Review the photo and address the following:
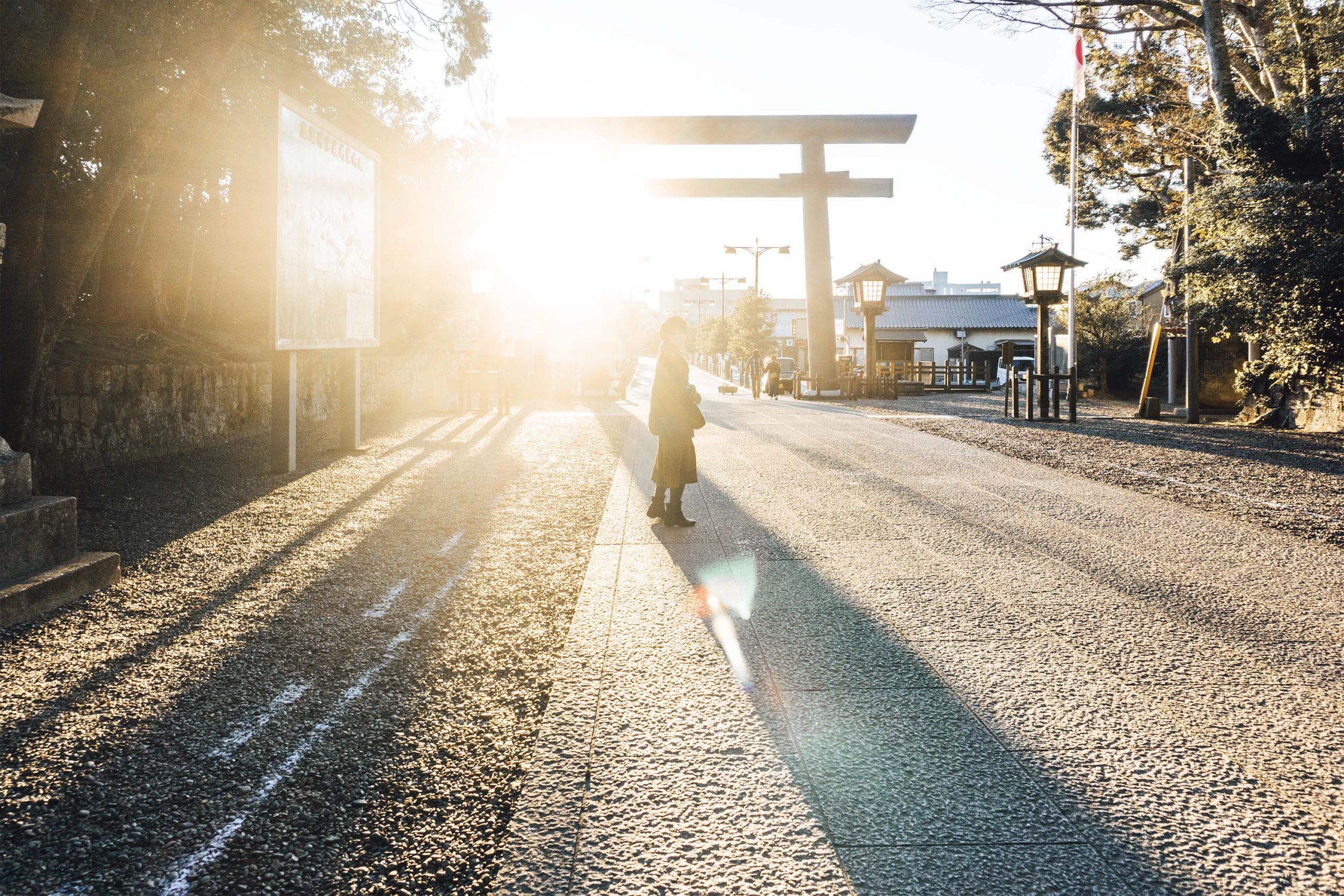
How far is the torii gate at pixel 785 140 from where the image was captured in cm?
2397

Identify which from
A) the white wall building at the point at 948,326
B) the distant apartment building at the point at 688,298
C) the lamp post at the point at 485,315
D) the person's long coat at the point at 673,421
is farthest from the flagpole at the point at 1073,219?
the distant apartment building at the point at 688,298

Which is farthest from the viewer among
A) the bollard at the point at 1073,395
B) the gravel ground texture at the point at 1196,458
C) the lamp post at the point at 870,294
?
the lamp post at the point at 870,294

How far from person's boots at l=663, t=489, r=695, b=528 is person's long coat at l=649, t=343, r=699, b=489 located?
0.10 metres

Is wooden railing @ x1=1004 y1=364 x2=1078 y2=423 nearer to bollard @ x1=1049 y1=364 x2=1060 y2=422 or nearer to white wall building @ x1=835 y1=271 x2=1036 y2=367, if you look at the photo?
bollard @ x1=1049 y1=364 x2=1060 y2=422

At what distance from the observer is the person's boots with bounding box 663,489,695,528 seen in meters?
6.68

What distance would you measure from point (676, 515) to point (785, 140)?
20155 millimetres

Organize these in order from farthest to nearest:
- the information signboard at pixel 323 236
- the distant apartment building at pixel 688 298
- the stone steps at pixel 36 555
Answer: the distant apartment building at pixel 688 298 < the information signboard at pixel 323 236 < the stone steps at pixel 36 555

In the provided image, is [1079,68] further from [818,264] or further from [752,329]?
[752,329]

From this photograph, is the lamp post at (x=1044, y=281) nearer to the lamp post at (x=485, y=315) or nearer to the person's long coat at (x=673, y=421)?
the lamp post at (x=485, y=315)

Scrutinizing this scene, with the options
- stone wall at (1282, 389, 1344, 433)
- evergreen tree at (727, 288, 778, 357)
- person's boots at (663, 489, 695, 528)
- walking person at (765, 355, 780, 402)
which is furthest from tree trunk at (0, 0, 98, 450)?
evergreen tree at (727, 288, 778, 357)

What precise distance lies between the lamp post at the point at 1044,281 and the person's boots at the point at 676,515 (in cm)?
1233

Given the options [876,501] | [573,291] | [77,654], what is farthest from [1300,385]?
[573,291]

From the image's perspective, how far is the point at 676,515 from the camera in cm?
668

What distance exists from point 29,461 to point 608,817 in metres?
4.12
